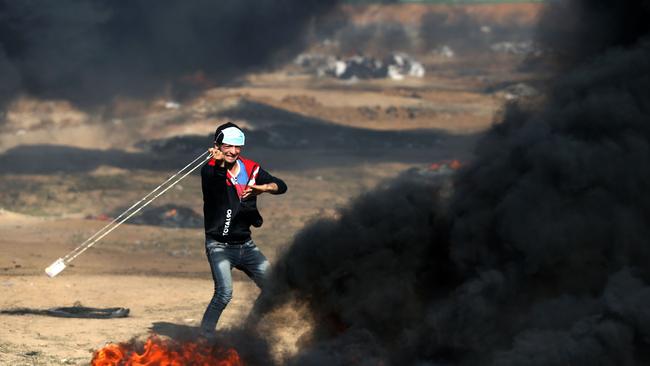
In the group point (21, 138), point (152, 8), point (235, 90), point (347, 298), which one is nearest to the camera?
point (347, 298)

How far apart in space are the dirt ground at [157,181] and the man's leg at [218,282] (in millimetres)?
226

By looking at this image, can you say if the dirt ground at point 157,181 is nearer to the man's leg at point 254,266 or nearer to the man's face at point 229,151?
the man's leg at point 254,266

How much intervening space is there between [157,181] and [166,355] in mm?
20539

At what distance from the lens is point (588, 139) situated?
9414 mm

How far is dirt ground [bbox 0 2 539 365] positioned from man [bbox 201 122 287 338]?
0.46 meters

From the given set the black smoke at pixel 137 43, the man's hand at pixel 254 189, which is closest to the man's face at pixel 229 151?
the man's hand at pixel 254 189

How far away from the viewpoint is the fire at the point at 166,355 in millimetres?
8820

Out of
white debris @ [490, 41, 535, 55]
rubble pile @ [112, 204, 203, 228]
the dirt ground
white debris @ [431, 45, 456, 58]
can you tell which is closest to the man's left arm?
the dirt ground

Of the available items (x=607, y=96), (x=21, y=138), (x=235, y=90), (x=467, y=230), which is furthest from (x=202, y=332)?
(x=235, y=90)

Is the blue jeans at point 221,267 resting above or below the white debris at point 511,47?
below

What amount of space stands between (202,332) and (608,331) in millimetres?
3592

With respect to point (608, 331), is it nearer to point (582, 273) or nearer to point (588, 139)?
point (582, 273)

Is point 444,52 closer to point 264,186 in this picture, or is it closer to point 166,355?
point 264,186

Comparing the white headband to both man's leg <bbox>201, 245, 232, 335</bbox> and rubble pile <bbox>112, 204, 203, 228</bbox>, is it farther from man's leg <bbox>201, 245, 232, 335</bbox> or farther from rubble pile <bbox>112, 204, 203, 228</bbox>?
rubble pile <bbox>112, 204, 203, 228</bbox>
